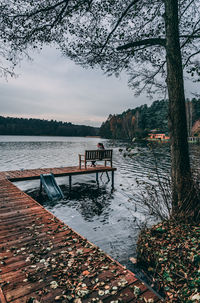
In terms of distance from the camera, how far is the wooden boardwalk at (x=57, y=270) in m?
2.65

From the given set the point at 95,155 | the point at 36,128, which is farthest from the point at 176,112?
the point at 36,128

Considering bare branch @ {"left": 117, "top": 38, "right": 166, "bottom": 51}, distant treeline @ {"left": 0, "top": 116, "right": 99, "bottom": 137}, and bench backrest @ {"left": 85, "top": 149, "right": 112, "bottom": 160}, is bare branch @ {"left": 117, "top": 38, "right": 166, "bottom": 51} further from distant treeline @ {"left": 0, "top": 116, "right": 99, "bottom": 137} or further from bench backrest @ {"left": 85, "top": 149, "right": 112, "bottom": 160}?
distant treeline @ {"left": 0, "top": 116, "right": 99, "bottom": 137}

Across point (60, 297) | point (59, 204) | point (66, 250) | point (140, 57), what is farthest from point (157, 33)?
point (59, 204)

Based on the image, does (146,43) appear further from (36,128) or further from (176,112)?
(36,128)

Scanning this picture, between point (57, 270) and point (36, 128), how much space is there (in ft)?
407

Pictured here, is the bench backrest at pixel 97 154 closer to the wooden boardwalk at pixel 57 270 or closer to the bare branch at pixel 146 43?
the bare branch at pixel 146 43

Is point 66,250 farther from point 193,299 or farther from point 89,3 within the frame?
point 89,3

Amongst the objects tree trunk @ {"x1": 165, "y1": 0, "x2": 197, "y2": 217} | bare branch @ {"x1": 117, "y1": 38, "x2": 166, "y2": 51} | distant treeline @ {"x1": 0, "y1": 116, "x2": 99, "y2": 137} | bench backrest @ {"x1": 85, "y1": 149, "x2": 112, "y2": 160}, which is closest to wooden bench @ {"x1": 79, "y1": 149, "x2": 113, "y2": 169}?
bench backrest @ {"x1": 85, "y1": 149, "x2": 112, "y2": 160}

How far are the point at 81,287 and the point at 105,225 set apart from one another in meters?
4.83

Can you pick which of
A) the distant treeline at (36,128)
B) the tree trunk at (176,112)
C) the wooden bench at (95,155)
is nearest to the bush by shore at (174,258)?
the tree trunk at (176,112)

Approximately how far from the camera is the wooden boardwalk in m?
2.65

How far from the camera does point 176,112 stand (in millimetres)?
5125

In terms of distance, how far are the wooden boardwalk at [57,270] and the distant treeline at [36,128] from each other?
117935mm

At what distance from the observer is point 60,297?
2604mm
